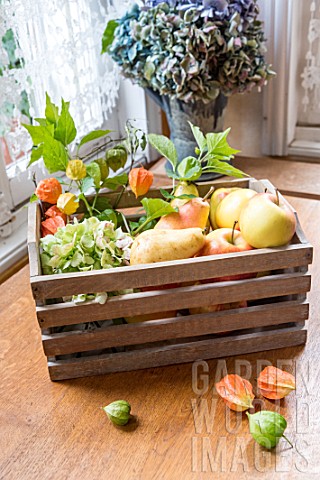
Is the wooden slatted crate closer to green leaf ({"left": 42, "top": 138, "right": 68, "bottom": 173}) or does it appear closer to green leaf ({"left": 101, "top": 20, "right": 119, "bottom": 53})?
green leaf ({"left": 42, "top": 138, "right": 68, "bottom": 173})

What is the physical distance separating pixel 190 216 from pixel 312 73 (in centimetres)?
81

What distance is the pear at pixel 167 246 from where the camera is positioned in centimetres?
79

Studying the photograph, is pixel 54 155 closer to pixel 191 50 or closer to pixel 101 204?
pixel 101 204

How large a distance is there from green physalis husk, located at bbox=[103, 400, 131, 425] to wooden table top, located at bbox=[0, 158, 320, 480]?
0.5 inches

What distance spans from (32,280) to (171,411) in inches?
10.1

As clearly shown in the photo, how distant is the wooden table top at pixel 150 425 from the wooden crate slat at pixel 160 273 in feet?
0.50

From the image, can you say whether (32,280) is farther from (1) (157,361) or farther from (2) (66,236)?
(1) (157,361)

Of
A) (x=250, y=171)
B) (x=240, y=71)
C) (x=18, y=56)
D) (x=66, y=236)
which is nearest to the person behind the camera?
(x=66, y=236)

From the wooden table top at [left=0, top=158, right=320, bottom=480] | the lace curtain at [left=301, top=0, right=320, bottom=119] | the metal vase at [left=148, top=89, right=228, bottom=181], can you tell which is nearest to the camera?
the wooden table top at [left=0, top=158, right=320, bottom=480]

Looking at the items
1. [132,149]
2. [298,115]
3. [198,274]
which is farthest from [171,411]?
[298,115]

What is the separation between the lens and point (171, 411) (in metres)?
0.77

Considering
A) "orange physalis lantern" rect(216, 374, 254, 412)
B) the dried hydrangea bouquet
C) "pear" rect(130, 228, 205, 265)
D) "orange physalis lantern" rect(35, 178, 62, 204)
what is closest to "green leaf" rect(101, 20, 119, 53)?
the dried hydrangea bouquet

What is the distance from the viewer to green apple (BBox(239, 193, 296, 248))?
0.78 m

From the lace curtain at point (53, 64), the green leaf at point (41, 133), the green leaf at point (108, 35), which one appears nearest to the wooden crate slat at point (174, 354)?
the green leaf at point (41, 133)
